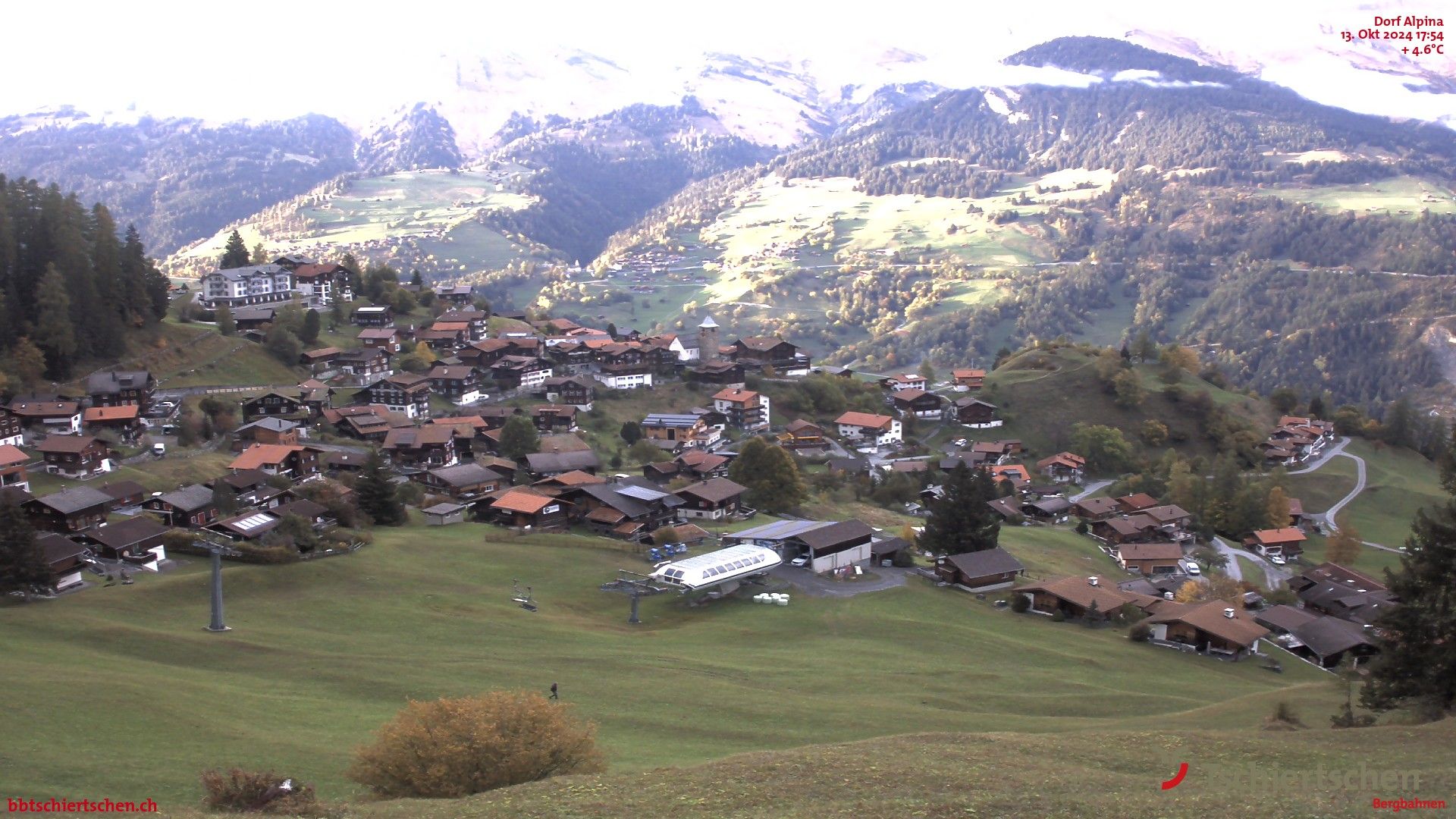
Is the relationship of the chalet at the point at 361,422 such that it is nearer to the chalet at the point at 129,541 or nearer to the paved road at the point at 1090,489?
the chalet at the point at 129,541

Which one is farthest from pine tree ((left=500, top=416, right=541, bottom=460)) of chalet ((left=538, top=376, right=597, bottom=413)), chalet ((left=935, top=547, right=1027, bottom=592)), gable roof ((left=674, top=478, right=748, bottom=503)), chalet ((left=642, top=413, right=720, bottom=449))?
chalet ((left=935, top=547, right=1027, bottom=592))

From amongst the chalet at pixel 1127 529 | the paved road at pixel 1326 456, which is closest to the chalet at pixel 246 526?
the chalet at pixel 1127 529

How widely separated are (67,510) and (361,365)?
1628 inches

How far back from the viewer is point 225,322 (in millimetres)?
82312

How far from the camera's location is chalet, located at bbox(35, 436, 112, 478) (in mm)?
52031

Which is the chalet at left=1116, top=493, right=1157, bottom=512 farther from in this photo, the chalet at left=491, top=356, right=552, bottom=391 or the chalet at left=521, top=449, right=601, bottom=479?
the chalet at left=491, top=356, right=552, bottom=391

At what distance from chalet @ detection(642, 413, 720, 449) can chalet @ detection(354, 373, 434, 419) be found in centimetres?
1545

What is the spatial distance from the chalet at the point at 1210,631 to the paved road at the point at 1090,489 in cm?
3454

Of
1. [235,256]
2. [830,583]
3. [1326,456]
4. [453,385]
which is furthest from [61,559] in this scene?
[1326,456]

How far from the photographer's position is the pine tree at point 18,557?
35.4 m

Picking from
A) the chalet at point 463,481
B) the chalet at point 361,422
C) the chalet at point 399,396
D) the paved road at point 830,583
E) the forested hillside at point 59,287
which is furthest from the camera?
the chalet at point 399,396

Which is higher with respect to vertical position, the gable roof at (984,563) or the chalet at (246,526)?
the chalet at (246,526)

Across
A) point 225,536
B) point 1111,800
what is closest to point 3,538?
point 225,536

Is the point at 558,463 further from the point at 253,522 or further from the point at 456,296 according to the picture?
the point at 456,296
